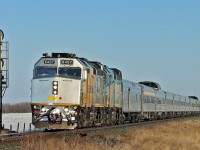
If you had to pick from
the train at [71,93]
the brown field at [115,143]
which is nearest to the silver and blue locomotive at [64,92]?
the train at [71,93]

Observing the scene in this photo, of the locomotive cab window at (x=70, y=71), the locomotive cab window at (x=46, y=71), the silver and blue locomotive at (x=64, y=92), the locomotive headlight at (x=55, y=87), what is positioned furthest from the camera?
the locomotive cab window at (x=70, y=71)

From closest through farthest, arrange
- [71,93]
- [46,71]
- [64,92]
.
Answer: [64,92] < [71,93] < [46,71]

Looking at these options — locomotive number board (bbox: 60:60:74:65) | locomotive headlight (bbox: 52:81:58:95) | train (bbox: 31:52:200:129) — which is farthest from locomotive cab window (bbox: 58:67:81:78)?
locomotive headlight (bbox: 52:81:58:95)

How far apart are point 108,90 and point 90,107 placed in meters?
5.16

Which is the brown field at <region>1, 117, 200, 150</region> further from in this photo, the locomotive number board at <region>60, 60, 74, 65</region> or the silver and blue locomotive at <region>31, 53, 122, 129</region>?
the locomotive number board at <region>60, 60, 74, 65</region>

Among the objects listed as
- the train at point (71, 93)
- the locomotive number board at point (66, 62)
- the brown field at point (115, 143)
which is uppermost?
the locomotive number board at point (66, 62)

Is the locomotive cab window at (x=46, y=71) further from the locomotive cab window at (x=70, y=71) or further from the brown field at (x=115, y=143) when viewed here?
the brown field at (x=115, y=143)

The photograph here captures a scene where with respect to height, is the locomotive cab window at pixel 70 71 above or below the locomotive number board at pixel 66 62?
below

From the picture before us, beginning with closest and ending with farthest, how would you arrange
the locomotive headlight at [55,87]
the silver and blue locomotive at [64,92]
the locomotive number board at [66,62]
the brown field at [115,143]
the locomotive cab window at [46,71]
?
the brown field at [115,143]
the silver and blue locomotive at [64,92]
the locomotive headlight at [55,87]
the locomotive cab window at [46,71]
the locomotive number board at [66,62]

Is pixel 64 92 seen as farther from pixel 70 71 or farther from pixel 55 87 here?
pixel 70 71

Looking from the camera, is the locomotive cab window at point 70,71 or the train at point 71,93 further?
the locomotive cab window at point 70,71

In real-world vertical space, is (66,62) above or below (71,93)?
above

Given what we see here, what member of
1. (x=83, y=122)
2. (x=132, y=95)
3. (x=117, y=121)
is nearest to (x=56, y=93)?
(x=83, y=122)

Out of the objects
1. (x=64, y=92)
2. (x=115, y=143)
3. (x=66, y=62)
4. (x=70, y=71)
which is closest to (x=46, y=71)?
(x=66, y=62)
